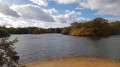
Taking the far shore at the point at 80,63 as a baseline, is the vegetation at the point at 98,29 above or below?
above

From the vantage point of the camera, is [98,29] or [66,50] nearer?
[66,50]

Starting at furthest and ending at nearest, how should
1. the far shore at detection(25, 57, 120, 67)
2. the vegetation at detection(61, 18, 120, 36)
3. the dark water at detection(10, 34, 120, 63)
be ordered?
the vegetation at detection(61, 18, 120, 36), the dark water at detection(10, 34, 120, 63), the far shore at detection(25, 57, 120, 67)

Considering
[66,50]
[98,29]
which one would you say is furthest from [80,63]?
[98,29]

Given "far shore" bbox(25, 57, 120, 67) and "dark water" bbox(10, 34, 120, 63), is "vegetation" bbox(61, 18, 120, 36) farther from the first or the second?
"far shore" bbox(25, 57, 120, 67)

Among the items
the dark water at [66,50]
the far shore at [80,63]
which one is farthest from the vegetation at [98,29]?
the far shore at [80,63]

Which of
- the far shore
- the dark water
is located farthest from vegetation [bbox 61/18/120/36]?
the far shore

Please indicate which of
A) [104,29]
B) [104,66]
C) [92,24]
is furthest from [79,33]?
[104,66]

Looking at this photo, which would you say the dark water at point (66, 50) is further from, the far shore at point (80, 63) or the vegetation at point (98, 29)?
the vegetation at point (98, 29)

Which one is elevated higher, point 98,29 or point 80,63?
point 98,29

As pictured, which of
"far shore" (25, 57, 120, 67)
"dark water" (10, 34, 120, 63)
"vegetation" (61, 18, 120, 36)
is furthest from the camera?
"vegetation" (61, 18, 120, 36)

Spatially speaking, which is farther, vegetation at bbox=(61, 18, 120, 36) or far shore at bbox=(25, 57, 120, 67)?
vegetation at bbox=(61, 18, 120, 36)

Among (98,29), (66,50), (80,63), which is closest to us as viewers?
(80,63)

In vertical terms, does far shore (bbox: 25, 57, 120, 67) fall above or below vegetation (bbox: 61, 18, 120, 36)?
below

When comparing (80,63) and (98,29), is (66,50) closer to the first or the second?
(80,63)
